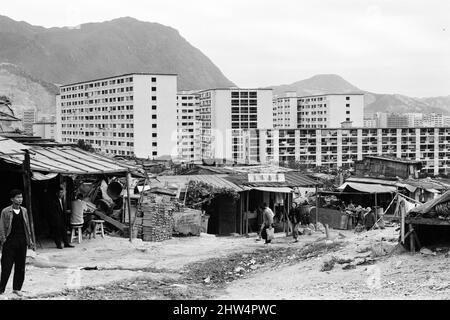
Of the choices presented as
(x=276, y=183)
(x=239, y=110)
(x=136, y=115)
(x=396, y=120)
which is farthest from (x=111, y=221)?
(x=396, y=120)

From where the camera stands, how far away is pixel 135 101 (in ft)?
280

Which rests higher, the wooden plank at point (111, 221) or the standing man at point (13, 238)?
the standing man at point (13, 238)

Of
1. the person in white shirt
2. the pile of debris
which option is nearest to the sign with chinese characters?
the pile of debris

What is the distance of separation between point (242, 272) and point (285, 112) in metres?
120

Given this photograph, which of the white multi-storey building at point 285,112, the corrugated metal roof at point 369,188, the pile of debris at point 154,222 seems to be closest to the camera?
the pile of debris at point 154,222

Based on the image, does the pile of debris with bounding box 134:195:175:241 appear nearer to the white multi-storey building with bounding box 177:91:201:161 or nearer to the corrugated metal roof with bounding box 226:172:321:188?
the corrugated metal roof with bounding box 226:172:321:188

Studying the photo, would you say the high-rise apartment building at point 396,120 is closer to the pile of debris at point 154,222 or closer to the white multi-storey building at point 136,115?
the white multi-storey building at point 136,115

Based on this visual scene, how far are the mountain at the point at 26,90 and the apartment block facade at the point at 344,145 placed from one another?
53106mm

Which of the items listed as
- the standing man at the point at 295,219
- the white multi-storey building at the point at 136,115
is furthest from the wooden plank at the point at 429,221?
the white multi-storey building at the point at 136,115

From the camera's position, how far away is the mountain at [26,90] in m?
121

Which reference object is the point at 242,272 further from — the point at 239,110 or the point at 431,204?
the point at 239,110

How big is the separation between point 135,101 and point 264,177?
2651 inches

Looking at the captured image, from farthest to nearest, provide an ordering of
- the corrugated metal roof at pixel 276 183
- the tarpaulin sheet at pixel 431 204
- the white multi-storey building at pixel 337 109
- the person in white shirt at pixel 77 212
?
the white multi-storey building at pixel 337 109 < the corrugated metal roof at pixel 276 183 < the person in white shirt at pixel 77 212 < the tarpaulin sheet at pixel 431 204

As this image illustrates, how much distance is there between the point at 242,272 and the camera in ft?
35.4
